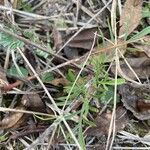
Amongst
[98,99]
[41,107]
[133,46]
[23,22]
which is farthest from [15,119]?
[133,46]

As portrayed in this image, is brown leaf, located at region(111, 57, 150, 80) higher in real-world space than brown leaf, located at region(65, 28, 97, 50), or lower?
lower

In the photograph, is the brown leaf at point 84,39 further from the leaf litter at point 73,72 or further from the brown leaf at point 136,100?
the brown leaf at point 136,100

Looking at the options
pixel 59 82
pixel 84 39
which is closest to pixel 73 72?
pixel 59 82

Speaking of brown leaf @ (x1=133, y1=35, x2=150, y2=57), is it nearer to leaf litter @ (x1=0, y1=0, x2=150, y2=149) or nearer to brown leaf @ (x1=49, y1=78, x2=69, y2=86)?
leaf litter @ (x1=0, y1=0, x2=150, y2=149)

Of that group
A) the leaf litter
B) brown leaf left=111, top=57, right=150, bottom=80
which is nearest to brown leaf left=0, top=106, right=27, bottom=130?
the leaf litter

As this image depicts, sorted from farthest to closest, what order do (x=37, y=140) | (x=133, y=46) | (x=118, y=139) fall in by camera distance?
1. (x=133, y=46)
2. (x=118, y=139)
3. (x=37, y=140)

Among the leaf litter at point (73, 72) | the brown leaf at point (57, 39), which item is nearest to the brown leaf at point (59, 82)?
the leaf litter at point (73, 72)

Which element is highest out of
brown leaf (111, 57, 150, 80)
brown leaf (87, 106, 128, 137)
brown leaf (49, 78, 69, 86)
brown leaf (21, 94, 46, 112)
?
brown leaf (111, 57, 150, 80)

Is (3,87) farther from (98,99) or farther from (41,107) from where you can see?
(98,99)
